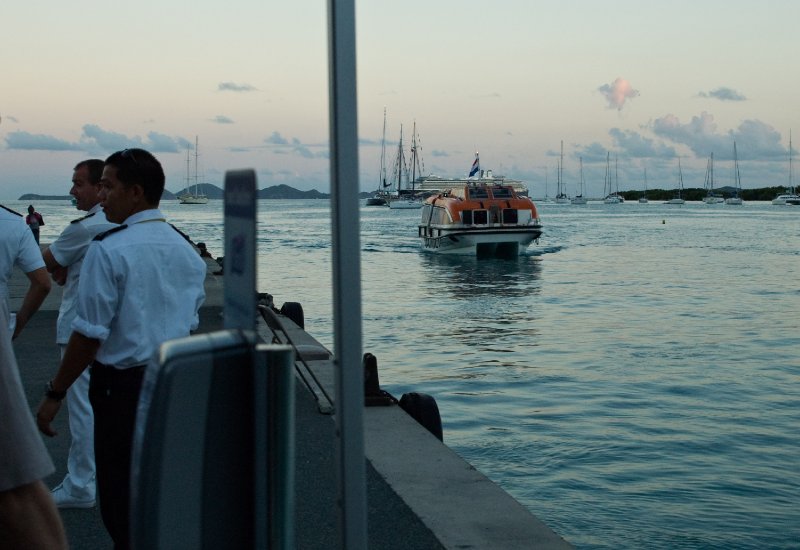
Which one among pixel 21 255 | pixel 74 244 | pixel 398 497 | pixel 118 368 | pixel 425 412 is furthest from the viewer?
pixel 425 412

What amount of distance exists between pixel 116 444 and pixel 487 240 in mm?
43603

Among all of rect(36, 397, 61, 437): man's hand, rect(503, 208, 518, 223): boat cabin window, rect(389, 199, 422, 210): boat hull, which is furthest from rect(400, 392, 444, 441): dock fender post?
rect(389, 199, 422, 210): boat hull

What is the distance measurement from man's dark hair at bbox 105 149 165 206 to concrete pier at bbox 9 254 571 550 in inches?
78.7

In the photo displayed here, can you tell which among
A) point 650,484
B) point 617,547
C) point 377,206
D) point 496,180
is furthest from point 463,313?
point 377,206

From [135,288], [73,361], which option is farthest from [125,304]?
[73,361]

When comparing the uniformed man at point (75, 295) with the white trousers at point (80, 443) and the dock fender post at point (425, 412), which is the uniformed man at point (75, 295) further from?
the dock fender post at point (425, 412)

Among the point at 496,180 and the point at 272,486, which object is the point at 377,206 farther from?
the point at 272,486

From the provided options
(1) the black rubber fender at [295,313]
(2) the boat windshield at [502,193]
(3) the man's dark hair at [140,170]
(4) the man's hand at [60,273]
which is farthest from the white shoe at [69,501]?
(2) the boat windshield at [502,193]

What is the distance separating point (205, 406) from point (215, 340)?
126mm

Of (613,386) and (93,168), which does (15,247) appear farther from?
(613,386)

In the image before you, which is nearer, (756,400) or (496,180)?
(756,400)

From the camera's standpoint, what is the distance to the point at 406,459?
7176 mm

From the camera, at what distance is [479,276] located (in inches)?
1626

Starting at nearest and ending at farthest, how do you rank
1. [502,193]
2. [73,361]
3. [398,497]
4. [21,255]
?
1. [73,361]
2. [21,255]
3. [398,497]
4. [502,193]
